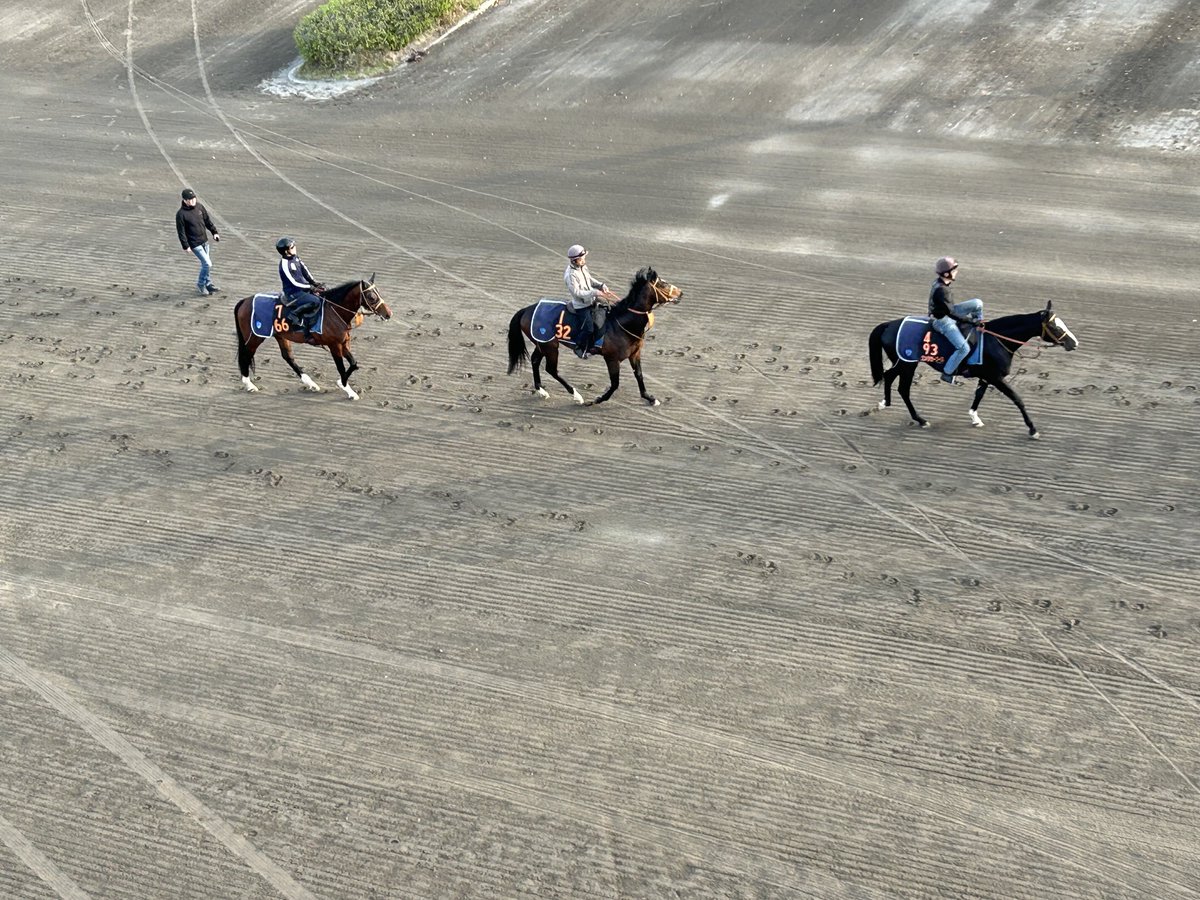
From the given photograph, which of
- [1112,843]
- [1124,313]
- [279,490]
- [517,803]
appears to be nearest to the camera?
[1112,843]

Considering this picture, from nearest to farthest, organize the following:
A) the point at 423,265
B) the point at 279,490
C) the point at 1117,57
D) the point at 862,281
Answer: the point at 279,490 → the point at 862,281 → the point at 423,265 → the point at 1117,57

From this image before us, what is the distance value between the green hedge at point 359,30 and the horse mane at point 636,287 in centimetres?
1491

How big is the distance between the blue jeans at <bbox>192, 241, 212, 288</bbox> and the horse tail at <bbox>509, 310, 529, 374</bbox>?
5.99 metres

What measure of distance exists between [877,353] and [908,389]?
589 millimetres

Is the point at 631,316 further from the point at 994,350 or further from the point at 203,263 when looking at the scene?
the point at 203,263

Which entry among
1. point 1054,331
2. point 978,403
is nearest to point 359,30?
point 978,403

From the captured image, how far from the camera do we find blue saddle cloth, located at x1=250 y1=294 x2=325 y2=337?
13.9m

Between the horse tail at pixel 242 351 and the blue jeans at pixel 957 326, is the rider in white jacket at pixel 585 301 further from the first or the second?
the horse tail at pixel 242 351

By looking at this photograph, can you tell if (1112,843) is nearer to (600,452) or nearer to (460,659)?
(460,659)

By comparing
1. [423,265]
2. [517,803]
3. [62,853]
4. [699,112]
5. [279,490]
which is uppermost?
[699,112]

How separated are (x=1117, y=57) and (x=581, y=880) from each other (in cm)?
2029

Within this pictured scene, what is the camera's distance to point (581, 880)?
810 centimetres

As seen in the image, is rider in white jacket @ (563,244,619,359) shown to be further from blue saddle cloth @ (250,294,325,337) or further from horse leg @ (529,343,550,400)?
blue saddle cloth @ (250,294,325,337)

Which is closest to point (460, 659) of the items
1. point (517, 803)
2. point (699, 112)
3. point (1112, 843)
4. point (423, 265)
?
point (517, 803)
